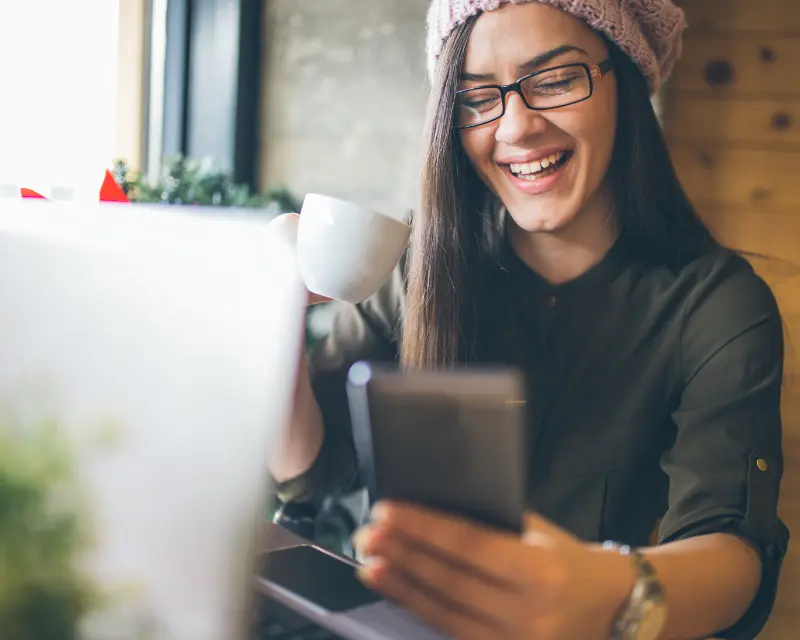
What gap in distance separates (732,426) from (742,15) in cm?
137

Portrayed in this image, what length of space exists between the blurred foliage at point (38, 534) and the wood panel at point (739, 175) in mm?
1933

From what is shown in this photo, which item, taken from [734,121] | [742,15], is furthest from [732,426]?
[742,15]

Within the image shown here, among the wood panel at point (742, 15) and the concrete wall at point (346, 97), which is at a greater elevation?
the wood panel at point (742, 15)

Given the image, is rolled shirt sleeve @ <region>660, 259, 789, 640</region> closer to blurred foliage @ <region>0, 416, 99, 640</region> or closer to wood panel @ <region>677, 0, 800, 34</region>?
blurred foliage @ <region>0, 416, 99, 640</region>

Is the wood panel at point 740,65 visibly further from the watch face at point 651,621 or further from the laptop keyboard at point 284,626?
the laptop keyboard at point 284,626

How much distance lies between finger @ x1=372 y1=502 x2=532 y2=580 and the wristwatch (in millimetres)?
150

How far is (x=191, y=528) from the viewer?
281mm

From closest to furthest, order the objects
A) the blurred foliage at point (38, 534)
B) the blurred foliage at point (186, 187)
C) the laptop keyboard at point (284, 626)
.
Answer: the blurred foliage at point (38, 534) → the laptop keyboard at point (284, 626) → the blurred foliage at point (186, 187)

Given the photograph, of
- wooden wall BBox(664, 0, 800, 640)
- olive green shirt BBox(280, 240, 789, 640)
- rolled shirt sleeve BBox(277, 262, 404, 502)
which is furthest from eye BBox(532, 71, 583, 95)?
wooden wall BBox(664, 0, 800, 640)

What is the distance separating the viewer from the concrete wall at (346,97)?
2.09m

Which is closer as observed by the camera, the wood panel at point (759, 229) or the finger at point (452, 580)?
the finger at point (452, 580)

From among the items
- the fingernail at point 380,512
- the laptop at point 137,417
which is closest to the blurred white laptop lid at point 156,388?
the laptop at point 137,417

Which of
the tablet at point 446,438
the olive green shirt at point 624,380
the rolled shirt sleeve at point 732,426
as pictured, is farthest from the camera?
the olive green shirt at point 624,380

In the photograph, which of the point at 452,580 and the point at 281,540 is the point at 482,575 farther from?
the point at 281,540
